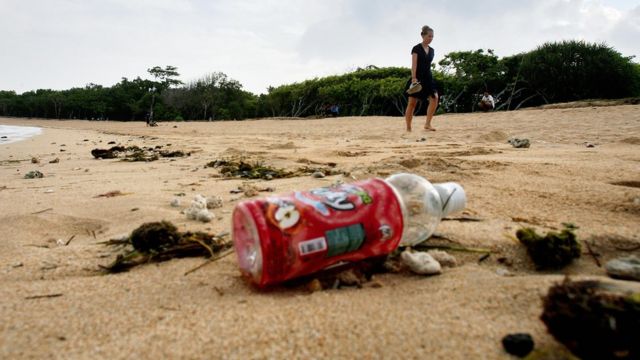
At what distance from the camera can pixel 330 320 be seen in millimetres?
978

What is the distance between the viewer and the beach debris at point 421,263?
1.24 m

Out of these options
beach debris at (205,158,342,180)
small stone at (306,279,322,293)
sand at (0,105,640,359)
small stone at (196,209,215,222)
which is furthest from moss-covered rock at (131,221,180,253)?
beach debris at (205,158,342,180)

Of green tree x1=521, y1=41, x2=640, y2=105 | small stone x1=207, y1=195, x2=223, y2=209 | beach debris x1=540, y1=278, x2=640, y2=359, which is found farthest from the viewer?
green tree x1=521, y1=41, x2=640, y2=105

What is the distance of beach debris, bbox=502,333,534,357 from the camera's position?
2.62 feet

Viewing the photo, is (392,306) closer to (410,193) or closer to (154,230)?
(410,193)

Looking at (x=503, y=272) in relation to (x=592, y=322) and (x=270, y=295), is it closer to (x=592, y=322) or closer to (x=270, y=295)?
(x=592, y=322)

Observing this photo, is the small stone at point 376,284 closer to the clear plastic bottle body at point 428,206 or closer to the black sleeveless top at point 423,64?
the clear plastic bottle body at point 428,206

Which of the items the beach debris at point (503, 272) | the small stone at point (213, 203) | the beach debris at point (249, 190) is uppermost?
the beach debris at point (249, 190)

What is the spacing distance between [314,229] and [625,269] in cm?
80

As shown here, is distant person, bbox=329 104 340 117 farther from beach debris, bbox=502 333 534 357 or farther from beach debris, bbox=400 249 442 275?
beach debris, bbox=502 333 534 357

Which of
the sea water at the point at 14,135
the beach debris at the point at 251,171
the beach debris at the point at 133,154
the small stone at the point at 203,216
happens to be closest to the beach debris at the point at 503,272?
the small stone at the point at 203,216

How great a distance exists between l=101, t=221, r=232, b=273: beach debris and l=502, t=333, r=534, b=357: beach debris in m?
0.91

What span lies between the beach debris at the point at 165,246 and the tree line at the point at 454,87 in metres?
17.6

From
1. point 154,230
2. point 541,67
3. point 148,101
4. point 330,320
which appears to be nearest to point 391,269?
point 330,320
